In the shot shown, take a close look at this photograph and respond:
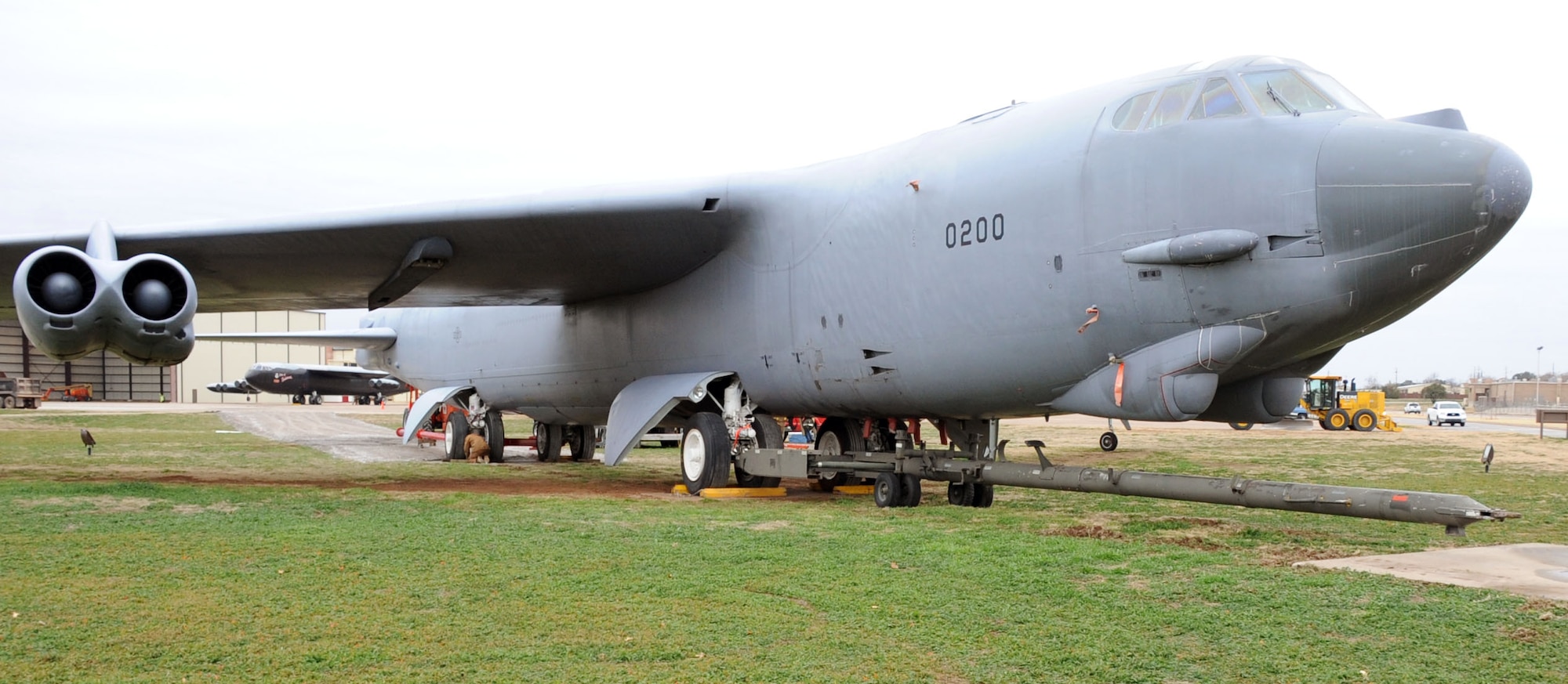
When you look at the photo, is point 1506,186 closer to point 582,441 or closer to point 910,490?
point 910,490

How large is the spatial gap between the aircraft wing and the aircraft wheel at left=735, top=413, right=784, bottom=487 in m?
2.09

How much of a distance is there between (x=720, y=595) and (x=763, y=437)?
24.0ft

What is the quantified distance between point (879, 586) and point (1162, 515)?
5600 millimetres

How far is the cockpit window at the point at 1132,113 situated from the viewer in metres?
9.57

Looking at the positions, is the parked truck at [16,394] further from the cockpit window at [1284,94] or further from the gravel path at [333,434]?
the cockpit window at [1284,94]

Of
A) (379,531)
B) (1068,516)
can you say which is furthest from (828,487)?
(379,531)

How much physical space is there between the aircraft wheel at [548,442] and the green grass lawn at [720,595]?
9756 mm

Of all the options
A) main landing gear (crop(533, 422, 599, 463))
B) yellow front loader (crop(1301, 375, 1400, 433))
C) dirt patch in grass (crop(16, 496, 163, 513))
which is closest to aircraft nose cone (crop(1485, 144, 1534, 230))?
dirt patch in grass (crop(16, 496, 163, 513))

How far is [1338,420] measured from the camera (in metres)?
41.2

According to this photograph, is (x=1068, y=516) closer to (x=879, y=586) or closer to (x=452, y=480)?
(x=879, y=586)

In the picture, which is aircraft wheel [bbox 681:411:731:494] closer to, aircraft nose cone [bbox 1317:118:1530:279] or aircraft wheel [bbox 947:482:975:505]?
aircraft wheel [bbox 947:482:975:505]

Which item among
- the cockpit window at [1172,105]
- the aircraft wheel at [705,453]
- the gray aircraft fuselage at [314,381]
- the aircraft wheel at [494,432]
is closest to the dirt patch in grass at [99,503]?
the aircraft wheel at [705,453]

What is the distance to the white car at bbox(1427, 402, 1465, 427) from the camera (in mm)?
48750

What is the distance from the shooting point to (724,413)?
46.3 ft
